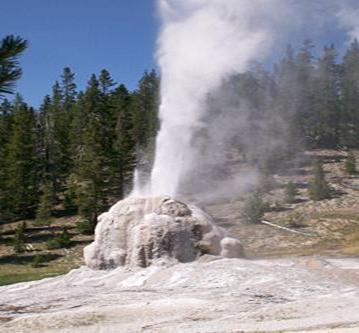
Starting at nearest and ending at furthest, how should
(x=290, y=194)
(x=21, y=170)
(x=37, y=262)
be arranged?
(x=37, y=262)
(x=290, y=194)
(x=21, y=170)

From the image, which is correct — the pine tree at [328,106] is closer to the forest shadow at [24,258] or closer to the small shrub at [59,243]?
the small shrub at [59,243]

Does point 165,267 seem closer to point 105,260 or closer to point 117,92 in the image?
point 105,260

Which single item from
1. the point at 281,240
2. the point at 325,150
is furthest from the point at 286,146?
the point at 281,240

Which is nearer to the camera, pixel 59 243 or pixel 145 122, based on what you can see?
pixel 59 243

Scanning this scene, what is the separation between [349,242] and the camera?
35.1m

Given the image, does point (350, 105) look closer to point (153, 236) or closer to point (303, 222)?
point (303, 222)

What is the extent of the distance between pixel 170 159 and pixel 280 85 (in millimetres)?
49401

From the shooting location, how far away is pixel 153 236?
59.2ft

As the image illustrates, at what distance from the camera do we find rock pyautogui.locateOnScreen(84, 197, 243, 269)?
18.0 m

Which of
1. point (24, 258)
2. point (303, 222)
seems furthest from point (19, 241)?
point (303, 222)

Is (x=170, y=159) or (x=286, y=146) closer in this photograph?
(x=170, y=159)

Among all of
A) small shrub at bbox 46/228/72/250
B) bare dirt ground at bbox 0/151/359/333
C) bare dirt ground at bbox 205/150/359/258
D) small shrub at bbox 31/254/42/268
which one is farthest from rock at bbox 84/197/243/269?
small shrub at bbox 46/228/72/250

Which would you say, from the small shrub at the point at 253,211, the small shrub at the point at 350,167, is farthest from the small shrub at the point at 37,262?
the small shrub at the point at 350,167

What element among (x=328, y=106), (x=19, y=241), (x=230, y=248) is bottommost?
(x=19, y=241)
